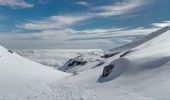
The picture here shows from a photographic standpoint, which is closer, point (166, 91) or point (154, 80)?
point (166, 91)

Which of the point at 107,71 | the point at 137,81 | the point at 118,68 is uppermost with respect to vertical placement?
the point at 137,81

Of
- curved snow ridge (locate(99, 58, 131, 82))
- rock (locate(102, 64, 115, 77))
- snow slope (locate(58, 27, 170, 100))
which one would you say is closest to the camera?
snow slope (locate(58, 27, 170, 100))

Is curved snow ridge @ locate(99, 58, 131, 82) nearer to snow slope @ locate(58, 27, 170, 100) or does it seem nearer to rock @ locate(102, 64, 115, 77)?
snow slope @ locate(58, 27, 170, 100)

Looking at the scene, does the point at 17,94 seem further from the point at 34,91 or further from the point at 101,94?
the point at 101,94

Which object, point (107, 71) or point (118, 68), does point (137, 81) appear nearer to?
point (118, 68)

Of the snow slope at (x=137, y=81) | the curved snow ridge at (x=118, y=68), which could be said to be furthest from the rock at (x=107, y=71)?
the snow slope at (x=137, y=81)

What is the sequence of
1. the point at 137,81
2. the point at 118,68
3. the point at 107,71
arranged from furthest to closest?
the point at 107,71
the point at 118,68
the point at 137,81

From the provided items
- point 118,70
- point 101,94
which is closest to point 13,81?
point 101,94

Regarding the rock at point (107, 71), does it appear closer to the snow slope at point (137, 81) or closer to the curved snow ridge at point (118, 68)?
the curved snow ridge at point (118, 68)

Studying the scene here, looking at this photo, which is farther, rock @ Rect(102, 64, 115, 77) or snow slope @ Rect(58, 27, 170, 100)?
rock @ Rect(102, 64, 115, 77)

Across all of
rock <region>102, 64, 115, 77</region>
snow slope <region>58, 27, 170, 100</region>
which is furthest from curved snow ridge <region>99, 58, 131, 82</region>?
rock <region>102, 64, 115, 77</region>

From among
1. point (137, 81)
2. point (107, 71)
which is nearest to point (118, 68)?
point (107, 71)
